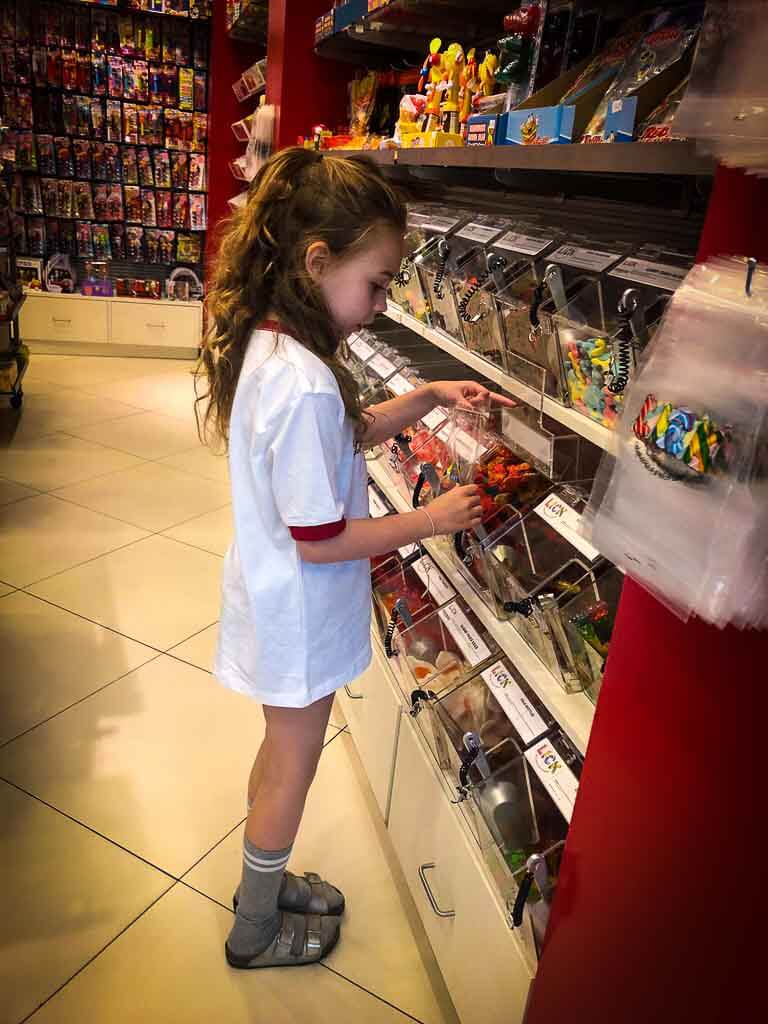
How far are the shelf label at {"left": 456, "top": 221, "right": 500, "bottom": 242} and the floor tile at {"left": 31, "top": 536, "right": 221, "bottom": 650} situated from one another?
5.49 feet

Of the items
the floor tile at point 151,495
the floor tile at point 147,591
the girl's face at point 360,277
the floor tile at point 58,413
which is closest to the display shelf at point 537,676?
the girl's face at point 360,277

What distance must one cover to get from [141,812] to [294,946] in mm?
561

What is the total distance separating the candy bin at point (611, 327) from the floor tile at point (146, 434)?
Result: 3584 millimetres

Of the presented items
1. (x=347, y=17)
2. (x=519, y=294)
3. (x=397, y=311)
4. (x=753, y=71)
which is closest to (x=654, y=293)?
(x=519, y=294)

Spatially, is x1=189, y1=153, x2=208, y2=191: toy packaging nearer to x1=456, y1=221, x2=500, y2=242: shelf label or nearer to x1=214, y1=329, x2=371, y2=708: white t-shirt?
x1=456, y1=221, x2=500, y2=242: shelf label

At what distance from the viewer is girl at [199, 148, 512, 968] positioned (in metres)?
1.17

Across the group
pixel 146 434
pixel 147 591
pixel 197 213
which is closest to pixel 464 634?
pixel 147 591

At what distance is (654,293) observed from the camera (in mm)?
1153

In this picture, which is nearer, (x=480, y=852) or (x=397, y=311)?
(x=480, y=852)

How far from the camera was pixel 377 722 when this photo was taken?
1939 mm

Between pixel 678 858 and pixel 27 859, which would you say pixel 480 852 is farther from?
pixel 27 859

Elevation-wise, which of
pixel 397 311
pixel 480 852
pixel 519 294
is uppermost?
pixel 519 294

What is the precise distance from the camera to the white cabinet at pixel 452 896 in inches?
50.3

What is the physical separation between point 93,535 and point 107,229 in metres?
4.01
